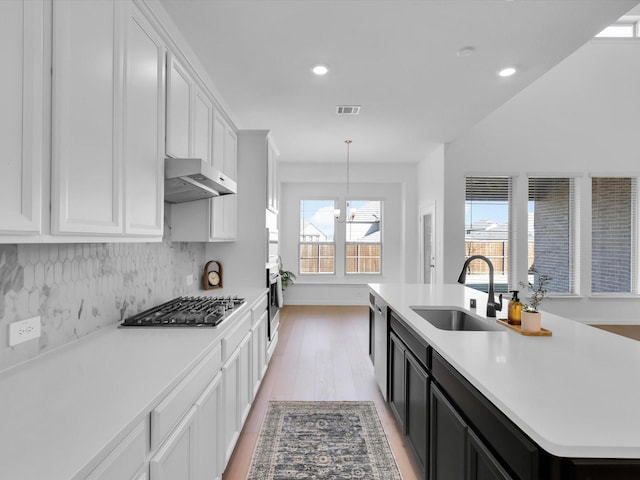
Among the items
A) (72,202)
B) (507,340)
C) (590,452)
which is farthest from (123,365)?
(507,340)

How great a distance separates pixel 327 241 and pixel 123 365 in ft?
20.3

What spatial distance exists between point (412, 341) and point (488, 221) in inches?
177

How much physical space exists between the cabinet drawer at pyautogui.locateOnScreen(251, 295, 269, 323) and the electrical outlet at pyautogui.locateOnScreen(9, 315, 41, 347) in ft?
4.83

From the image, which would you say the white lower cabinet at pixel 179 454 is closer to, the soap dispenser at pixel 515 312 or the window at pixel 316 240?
the soap dispenser at pixel 515 312

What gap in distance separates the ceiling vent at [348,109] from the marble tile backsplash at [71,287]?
8.57 ft

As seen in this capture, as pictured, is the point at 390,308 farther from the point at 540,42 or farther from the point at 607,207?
the point at 607,207

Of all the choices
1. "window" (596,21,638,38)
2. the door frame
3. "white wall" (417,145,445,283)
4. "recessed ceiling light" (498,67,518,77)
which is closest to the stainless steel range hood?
"recessed ceiling light" (498,67,518,77)

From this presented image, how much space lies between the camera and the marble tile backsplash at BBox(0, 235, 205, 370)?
4.31 feet

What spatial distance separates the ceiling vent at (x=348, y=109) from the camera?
4070 millimetres

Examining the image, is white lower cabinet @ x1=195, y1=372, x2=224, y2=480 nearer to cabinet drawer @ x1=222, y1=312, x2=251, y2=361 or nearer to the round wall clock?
cabinet drawer @ x1=222, y1=312, x2=251, y2=361

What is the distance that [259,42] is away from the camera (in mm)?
2727

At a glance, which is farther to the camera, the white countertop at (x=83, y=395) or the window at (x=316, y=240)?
the window at (x=316, y=240)

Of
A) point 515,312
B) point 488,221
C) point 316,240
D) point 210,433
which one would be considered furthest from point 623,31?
point 210,433

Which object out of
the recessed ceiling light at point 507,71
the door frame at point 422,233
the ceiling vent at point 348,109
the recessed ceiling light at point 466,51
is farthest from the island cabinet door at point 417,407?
the door frame at point 422,233
